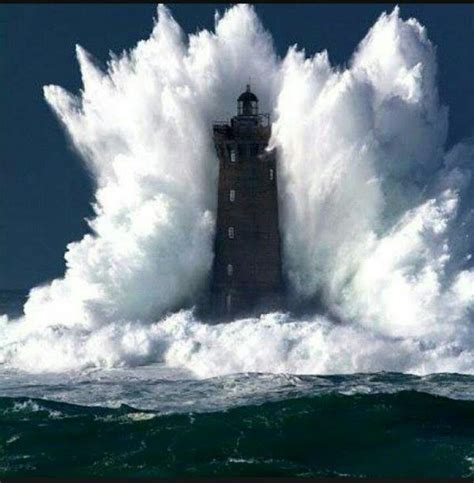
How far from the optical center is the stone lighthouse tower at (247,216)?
53.0 m

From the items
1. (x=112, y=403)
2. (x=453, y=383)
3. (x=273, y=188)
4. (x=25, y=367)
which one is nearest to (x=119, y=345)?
(x=25, y=367)

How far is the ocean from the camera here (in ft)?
105

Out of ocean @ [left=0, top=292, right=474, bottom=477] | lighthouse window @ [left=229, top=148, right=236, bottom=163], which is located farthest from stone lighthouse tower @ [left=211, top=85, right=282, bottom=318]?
ocean @ [left=0, top=292, right=474, bottom=477]

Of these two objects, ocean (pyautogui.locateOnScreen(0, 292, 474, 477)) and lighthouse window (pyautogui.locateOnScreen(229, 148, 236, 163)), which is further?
lighthouse window (pyautogui.locateOnScreen(229, 148, 236, 163))

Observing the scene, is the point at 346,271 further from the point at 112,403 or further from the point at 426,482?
the point at 426,482

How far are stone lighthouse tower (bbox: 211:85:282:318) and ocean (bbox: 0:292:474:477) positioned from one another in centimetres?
992

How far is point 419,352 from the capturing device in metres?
45.5

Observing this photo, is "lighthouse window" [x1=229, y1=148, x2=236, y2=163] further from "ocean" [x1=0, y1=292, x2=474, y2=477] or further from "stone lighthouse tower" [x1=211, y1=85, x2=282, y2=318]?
"ocean" [x1=0, y1=292, x2=474, y2=477]

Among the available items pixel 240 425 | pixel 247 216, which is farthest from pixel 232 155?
pixel 240 425

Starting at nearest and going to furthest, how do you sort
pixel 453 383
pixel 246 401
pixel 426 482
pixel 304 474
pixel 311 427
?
pixel 426 482 → pixel 304 474 → pixel 311 427 → pixel 246 401 → pixel 453 383

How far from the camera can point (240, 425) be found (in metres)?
35.8

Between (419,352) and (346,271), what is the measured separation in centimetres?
1004

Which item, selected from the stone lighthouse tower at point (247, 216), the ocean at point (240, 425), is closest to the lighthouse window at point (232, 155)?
the stone lighthouse tower at point (247, 216)

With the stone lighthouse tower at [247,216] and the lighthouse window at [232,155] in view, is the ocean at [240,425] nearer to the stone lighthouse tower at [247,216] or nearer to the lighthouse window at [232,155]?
the stone lighthouse tower at [247,216]
